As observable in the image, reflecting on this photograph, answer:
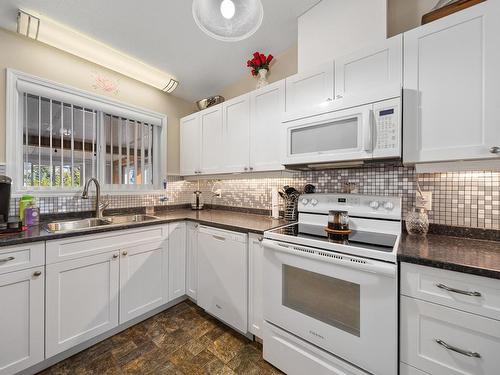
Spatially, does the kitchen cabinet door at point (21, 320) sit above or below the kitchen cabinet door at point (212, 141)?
below

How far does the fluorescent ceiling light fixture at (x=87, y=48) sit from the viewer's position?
1.65m

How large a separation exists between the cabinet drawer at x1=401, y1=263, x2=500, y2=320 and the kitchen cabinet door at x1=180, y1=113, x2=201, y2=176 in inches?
89.6

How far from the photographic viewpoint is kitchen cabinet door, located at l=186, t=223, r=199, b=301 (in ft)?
7.08

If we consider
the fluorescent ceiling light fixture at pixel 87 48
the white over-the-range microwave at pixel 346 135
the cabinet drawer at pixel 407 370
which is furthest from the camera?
the fluorescent ceiling light fixture at pixel 87 48

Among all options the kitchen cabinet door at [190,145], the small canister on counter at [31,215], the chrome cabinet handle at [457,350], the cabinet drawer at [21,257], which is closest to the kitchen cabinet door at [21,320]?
the cabinet drawer at [21,257]

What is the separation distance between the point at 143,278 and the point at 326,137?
1.99m

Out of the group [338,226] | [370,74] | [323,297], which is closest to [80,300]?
[323,297]

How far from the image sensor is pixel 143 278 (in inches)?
76.3

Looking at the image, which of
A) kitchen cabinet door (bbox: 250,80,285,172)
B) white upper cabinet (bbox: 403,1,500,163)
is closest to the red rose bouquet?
kitchen cabinet door (bbox: 250,80,285,172)

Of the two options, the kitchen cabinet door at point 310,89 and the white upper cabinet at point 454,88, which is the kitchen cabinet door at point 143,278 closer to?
the kitchen cabinet door at point 310,89

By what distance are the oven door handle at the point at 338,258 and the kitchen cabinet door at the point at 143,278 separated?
1.18 m

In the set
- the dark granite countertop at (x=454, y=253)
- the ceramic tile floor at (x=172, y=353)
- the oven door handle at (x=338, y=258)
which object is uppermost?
the dark granite countertop at (x=454, y=253)

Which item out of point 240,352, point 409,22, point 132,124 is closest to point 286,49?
point 409,22

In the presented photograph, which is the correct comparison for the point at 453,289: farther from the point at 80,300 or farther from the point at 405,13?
the point at 80,300
